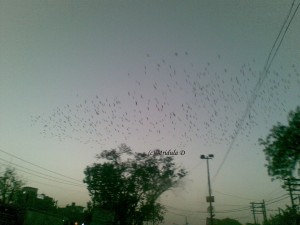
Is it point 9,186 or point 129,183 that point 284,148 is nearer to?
point 129,183

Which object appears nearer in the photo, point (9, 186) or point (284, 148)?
point (284, 148)

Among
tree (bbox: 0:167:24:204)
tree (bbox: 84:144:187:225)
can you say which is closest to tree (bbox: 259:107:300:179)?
tree (bbox: 84:144:187:225)

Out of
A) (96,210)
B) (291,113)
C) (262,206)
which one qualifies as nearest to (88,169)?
(96,210)

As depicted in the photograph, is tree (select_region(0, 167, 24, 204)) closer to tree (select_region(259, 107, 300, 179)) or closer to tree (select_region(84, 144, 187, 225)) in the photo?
tree (select_region(84, 144, 187, 225))

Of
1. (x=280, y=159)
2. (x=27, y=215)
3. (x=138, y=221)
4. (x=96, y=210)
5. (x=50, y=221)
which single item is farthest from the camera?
(x=138, y=221)

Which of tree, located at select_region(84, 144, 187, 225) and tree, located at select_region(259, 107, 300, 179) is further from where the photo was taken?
tree, located at select_region(84, 144, 187, 225)

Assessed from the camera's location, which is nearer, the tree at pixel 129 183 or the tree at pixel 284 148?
the tree at pixel 284 148

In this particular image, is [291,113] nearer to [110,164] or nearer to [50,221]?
[110,164]

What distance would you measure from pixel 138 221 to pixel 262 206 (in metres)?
23.6

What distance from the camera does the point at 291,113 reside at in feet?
87.0

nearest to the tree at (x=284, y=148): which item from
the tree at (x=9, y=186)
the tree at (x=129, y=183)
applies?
the tree at (x=129, y=183)

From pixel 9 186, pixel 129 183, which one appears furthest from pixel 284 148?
pixel 9 186

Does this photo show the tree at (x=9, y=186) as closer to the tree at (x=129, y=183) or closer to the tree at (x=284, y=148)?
the tree at (x=129, y=183)

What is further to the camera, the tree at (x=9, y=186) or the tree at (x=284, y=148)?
the tree at (x=9, y=186)
